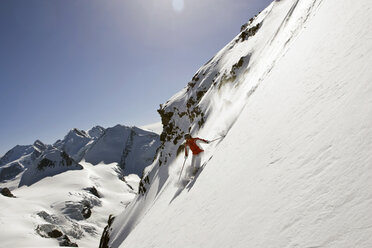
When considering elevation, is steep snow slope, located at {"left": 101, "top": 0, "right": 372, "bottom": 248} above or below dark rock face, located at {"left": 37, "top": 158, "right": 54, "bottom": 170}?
below

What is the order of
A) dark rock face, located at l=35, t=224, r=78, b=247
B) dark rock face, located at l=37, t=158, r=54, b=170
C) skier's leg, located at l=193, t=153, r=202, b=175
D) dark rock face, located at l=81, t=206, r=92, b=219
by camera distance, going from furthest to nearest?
dark rock face, located at l=37, t=158, r=54, b=170
dark rock face, located at l=81, t=206, r=92, b=219
dark rock face, located at l=35, t=224, r=78, b=247
skier's leg, located at l=193, t=153, r=202, b=175

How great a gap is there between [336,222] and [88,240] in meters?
70.5

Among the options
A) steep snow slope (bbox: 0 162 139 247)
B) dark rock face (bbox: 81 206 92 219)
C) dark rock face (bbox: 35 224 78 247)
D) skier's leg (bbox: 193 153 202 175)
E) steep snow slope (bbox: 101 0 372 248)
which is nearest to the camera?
steep snow slope (bbox: 101 0 372 248)

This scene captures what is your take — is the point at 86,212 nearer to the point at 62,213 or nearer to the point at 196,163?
the point at 62,213

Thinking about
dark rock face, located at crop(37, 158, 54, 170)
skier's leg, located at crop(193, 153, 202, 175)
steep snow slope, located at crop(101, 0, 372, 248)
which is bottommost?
steep snow slope, located at crop(101, 0, 372, 248)

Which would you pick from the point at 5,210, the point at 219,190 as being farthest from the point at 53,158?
the point at 219,190

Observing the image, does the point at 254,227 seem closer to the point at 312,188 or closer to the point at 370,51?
the point at 312,188

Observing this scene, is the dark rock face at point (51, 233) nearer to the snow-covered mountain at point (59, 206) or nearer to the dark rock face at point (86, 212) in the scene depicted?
the snow-covered mountain at point (59, 206)

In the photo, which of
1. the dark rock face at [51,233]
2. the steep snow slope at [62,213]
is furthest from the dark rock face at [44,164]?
the dark rock face at [51,233]

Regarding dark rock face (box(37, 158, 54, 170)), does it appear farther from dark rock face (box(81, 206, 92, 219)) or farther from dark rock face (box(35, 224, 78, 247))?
dark rock face (box(35, 224, 78, 247))

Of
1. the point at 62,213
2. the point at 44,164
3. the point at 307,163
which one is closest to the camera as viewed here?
the point at 307,163

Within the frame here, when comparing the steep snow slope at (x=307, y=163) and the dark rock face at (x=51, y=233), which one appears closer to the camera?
the steep snow slope at (x=307, y=163)

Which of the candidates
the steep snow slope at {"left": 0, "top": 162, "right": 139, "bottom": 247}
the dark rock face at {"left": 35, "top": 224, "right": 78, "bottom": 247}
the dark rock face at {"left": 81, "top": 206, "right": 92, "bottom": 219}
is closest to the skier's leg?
the steep snow slope at {"left": 0, "top": 162, "right": 139, "bottom": 247}

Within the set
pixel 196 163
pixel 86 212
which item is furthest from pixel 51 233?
pixel 196 163
